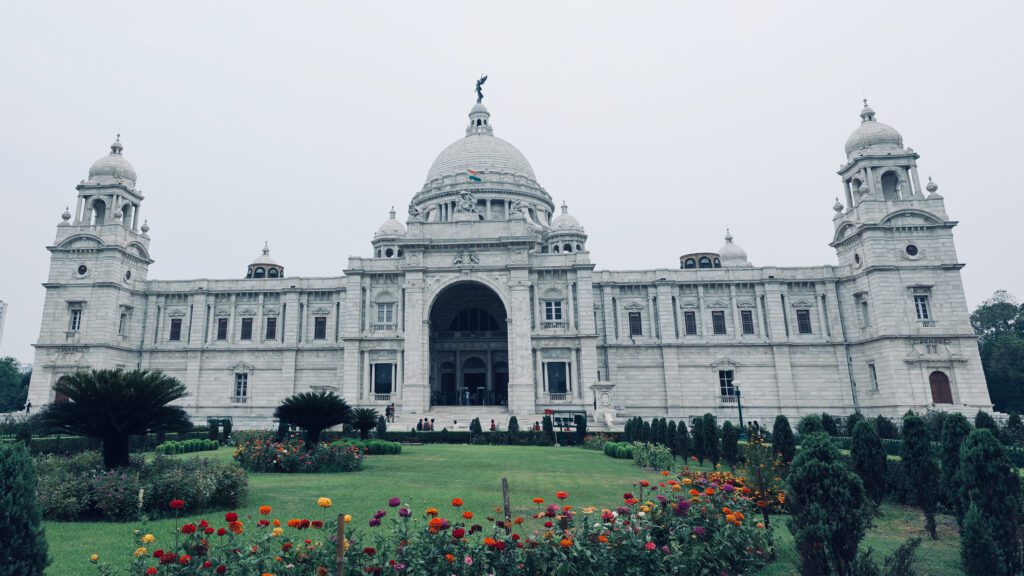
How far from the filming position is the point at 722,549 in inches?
328

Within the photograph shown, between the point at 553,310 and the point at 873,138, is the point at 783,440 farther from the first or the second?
the point at 873,138

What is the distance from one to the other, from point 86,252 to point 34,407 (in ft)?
39.7

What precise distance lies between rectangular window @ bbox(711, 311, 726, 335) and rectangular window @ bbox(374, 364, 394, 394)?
2636 centimetres

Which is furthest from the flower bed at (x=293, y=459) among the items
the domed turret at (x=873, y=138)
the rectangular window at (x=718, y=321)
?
the domed turret at (x=873, y=138)

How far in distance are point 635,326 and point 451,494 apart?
36.5 meters

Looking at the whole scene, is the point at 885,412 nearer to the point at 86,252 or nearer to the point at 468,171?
the point at 468,171

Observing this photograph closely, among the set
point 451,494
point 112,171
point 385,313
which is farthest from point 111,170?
point 451,494

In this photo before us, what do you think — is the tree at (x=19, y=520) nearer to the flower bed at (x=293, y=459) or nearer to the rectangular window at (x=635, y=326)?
the flower bed at (x=293, y=459)

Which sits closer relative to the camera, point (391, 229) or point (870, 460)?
point (870, 460)

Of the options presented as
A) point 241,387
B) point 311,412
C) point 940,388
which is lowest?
point 311,412

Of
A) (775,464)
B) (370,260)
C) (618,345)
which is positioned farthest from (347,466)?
(618,345)

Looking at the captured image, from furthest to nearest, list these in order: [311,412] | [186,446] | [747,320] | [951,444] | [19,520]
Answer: [747,320] → [186,446] → [311,412] → [951,444] → [19,520]

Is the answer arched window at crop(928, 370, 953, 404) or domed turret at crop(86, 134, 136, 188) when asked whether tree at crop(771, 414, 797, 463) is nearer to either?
arched window at crop(928, 370, 953, 404)

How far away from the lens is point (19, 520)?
21.4 feet
